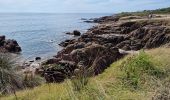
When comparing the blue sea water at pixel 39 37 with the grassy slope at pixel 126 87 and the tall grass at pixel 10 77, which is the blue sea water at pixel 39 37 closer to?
the tall grass at pixel 10 77

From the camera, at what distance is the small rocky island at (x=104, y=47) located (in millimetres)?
17375

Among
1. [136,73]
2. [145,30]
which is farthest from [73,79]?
[145,30]

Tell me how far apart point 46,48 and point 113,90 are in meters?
48.3

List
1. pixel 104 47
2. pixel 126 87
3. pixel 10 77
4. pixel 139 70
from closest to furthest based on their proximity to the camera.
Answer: pixel 126 87
pixel 139 70
pixel 10 77
pixel 104 47

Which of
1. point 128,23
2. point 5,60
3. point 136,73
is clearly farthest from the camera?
point 128,23

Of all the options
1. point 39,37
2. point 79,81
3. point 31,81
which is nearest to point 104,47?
point 31,81

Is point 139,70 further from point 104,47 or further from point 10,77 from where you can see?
point 104,47

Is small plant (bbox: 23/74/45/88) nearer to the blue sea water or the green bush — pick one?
the green bush

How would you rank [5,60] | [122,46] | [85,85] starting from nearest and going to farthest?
[85,85]
[5,60]
[122,46]

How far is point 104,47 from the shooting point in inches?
920

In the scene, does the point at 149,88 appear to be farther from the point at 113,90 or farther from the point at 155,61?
the point at 155,61

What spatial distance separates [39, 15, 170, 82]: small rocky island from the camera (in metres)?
17.4

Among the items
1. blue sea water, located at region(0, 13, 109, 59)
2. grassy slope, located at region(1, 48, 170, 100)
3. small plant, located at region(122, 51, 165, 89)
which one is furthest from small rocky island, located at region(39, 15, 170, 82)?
blue sea water, located at region(0, 13, 109, 59)

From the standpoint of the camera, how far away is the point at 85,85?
816 centimetres
